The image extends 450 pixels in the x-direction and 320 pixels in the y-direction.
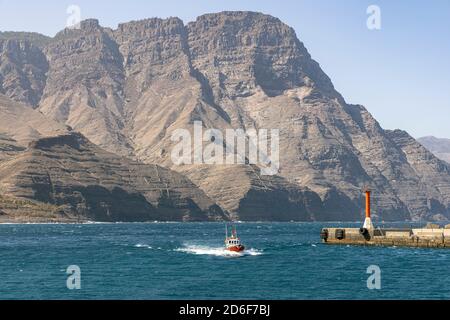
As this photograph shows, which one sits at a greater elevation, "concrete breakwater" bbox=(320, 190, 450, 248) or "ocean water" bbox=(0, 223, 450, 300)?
"concrete breakwater" bbox=(320, 190, 450, 248)

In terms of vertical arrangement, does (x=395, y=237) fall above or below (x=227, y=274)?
above

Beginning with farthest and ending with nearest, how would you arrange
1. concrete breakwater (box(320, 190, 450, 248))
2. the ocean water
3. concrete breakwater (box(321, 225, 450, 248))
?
concrete breakwater (box(320, 190, 450, 248)) < concrete breakwater (box(321, 225, 450, 248)) < the ocean water

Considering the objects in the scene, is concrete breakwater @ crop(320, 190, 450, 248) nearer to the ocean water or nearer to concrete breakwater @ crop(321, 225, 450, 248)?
concrete breakwater @ crop(321, 225, 450, 248)

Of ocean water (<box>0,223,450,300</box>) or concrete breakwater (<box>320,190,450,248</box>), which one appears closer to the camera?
ocean water (<box>0,223,450,300</box>)

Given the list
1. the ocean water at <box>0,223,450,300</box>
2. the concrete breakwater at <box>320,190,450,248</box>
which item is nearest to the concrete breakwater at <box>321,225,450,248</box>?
the concrete breakwater at <box>320,190,450,248</box>

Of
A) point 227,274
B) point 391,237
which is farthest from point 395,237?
point 227,274

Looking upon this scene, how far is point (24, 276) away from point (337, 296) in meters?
39.9

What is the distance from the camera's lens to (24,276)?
8962cm

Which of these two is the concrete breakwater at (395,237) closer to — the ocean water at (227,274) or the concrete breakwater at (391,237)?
the concrete breakwater at (391,237)

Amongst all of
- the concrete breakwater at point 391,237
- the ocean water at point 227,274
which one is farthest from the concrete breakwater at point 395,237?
the ocean water at point 227,274

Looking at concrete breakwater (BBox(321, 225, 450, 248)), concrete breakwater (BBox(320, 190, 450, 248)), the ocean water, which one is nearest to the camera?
the ocean water

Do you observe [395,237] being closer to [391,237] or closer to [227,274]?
[391,237]
